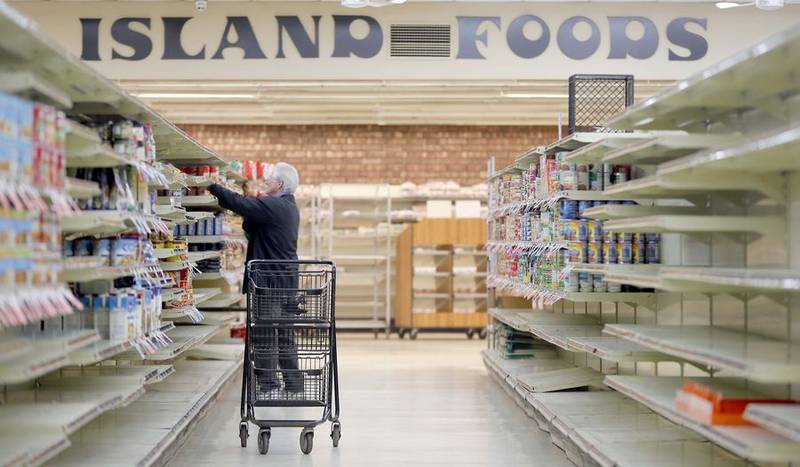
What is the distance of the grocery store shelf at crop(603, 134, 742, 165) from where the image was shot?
4.04 m

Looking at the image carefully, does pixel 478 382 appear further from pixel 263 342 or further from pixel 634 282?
pixel 634 282

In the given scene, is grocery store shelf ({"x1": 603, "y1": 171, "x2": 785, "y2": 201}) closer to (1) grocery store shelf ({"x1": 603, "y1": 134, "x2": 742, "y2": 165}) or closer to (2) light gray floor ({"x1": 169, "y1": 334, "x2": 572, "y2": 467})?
(1) grocery store shelf ({"x1": 603, "y1": 134, "x2": 742, "y2": 165})

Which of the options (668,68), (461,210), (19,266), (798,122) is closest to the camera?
(19,266)

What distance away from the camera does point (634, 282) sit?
4.19 metres

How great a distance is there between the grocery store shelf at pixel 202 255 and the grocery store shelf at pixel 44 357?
2807 millimetres

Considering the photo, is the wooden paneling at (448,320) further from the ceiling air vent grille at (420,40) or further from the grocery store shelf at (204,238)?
the grocery store shelf at (204,238)

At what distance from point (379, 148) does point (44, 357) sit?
11.2 meters

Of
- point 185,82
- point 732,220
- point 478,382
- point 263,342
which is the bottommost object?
point 478,382

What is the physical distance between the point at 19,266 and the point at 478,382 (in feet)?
19.8

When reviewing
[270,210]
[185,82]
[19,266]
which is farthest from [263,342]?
[185,82]

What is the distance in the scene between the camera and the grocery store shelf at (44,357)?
9.47ft

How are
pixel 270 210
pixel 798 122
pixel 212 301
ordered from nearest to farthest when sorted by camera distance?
pixel 798 122 → pixel 270 210 → pixel 212 301

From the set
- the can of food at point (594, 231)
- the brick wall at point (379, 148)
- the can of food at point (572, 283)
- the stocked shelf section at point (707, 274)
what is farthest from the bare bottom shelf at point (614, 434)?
the brick wall at point (379, 148)

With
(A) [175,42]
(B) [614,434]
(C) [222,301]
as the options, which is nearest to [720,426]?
(B) [614,434]
